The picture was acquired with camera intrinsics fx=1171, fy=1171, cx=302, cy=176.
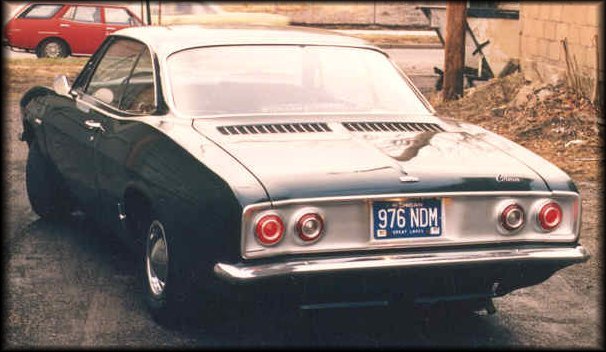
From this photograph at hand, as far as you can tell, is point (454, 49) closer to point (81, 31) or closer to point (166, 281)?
point (166, 281)

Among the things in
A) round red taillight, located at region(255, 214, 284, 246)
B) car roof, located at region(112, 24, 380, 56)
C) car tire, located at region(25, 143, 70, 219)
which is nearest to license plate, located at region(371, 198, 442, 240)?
round red taillight, located at region(255, 214, 284, 246)

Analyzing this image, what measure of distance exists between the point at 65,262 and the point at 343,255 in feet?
8.35

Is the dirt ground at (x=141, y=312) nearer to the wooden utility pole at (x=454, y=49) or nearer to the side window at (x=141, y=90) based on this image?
the side window at (x=141, y=90)

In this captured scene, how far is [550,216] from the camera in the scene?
505cm

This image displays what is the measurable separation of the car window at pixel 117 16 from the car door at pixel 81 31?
323 mm

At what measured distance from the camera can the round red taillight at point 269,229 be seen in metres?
4.61

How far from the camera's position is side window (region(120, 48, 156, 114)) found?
19.7 feet

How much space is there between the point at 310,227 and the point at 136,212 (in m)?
1.38

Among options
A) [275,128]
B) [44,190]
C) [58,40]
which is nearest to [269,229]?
[275,128]

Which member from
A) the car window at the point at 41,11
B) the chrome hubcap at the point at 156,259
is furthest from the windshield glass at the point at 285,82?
the car window at the point at 41,11

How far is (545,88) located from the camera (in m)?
13.8

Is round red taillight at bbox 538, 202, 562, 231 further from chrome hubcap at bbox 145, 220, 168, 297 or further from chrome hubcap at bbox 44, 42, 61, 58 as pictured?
chrome hubcap at bbox 44, 42, 61, 58

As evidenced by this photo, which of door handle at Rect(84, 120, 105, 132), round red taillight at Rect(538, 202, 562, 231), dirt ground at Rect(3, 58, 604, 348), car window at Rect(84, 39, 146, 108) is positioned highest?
car window at Rect(84, 39, 146, 108)

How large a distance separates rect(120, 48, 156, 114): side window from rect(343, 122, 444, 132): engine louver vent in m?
1.03
